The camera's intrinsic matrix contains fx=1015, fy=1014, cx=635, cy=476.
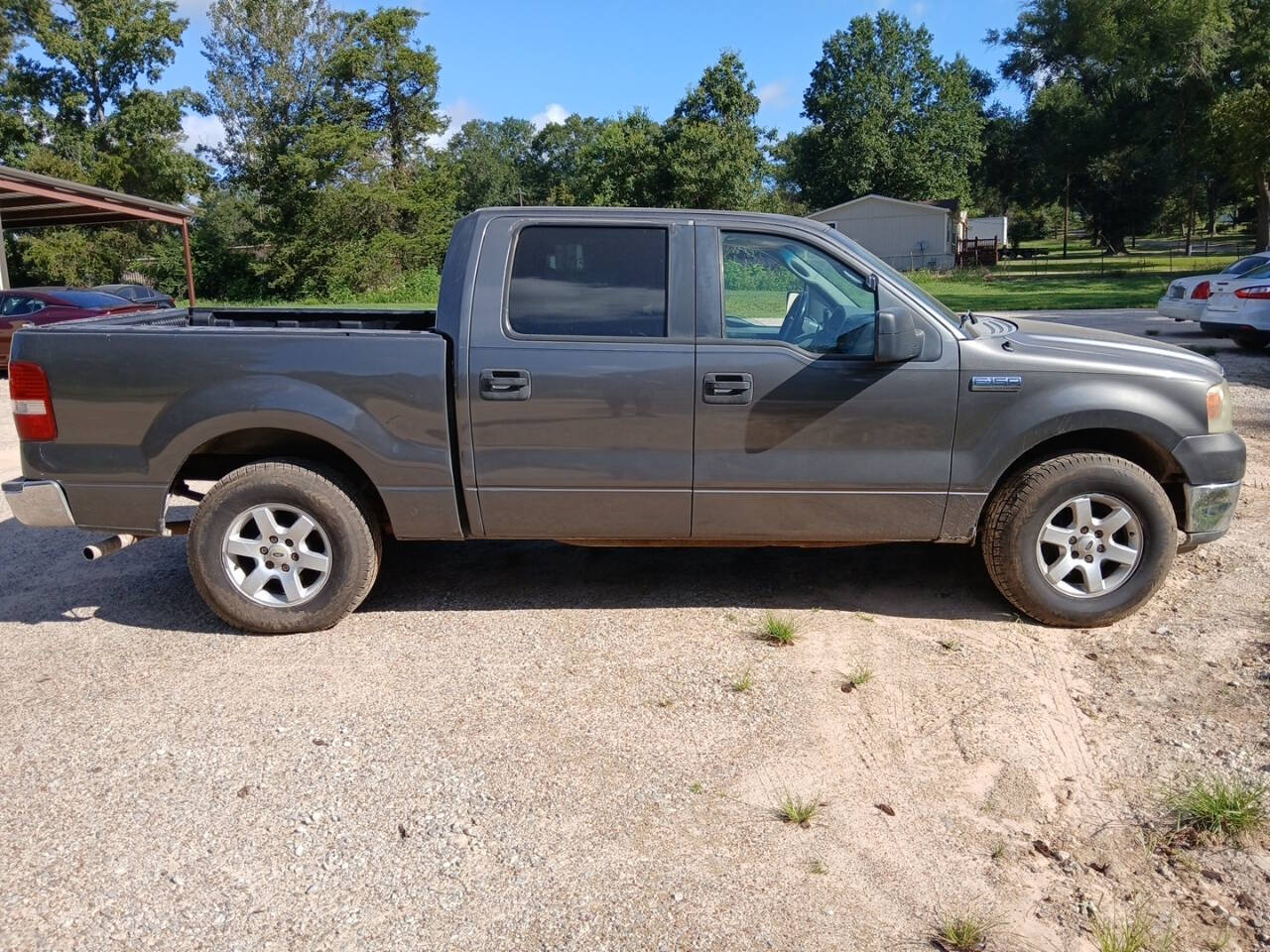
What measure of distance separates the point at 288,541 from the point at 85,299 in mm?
14108

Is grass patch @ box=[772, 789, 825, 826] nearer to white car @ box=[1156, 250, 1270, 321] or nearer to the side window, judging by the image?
the side window

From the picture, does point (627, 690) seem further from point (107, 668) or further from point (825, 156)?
point (825, 156)

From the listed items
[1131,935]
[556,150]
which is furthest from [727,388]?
[556,150]

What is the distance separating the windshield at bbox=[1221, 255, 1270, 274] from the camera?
15.9 m

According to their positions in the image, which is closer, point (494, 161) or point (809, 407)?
point (809, 407)

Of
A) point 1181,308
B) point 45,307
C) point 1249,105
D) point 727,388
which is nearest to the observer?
point 727,388

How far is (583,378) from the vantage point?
15.1 ft

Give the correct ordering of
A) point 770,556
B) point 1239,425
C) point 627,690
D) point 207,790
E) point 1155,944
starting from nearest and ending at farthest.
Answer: point 1155,944, point 207,790, point 627,690, point 770,556, point 1239,425

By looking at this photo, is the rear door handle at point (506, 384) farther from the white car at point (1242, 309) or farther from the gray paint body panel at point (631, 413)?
the white car at point (1242, 309)

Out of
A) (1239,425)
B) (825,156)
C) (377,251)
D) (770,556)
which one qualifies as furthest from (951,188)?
(770,556)

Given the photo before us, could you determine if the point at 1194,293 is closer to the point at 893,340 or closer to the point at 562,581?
the point at 893,340

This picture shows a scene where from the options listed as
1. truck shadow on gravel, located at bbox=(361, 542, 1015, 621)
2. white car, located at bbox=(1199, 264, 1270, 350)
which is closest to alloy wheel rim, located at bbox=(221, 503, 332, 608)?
truck shadow on gravel, located at bbox=(361, 542, 1015, 621)

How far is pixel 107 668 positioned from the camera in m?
4.59

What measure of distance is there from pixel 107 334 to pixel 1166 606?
5288mm
